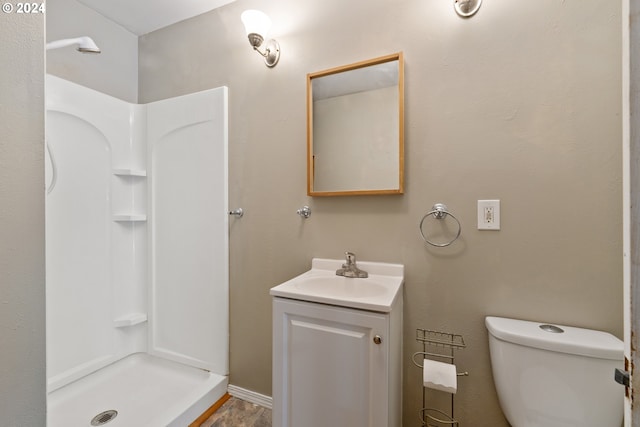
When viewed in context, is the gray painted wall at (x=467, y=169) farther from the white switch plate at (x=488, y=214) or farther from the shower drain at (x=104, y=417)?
the shower drain at (x=104, y=417)

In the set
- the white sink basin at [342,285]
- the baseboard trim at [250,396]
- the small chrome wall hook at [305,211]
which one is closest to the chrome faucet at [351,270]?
the white sink basin at [342,285]

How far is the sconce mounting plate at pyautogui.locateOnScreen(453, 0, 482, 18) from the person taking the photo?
1.09 metres

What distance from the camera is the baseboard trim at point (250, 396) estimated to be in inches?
58.6

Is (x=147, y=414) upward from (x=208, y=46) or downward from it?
downward

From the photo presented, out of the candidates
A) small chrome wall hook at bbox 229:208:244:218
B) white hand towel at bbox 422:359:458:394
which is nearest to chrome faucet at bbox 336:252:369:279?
white hand towel at bbox 422:359:458:394

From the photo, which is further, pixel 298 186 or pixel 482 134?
pixel 298 186

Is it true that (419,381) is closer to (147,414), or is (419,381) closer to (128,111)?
(147,414)

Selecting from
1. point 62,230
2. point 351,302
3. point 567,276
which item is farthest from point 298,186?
point 62,230

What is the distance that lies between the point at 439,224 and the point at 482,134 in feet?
1.35

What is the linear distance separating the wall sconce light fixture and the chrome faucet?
1181mm

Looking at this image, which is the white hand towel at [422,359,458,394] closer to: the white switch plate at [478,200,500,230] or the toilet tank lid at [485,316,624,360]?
the toilet tank lid at [485,316,624,360]

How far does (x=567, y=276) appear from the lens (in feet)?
3.27

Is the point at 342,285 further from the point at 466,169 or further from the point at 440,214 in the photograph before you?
the point at 466,169

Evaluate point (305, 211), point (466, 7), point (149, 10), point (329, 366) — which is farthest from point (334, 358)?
point (149, 10)
